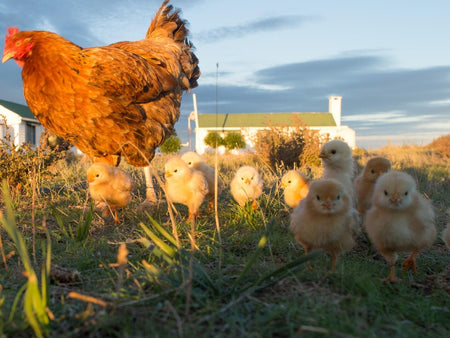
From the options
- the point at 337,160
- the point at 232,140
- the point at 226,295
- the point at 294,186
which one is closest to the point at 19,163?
the point at 294,186

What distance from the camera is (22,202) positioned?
5.35 meters

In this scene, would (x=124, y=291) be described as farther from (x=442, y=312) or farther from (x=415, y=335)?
(x=442, y=312)

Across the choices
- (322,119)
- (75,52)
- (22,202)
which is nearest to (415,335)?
(75,52)

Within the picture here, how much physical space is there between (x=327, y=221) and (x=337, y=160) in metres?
1.55

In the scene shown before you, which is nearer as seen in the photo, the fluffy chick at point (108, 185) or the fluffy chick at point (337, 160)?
the fluffy chick at point (337, 160)

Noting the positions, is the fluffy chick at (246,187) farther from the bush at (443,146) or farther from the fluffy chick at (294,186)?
the bush at (443,146)

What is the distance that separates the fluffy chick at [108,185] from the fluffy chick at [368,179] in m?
2.79

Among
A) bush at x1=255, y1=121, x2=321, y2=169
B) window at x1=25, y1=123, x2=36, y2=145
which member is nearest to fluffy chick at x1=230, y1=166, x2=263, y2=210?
bush at x1=255, y1=121, x2=321, y2=169

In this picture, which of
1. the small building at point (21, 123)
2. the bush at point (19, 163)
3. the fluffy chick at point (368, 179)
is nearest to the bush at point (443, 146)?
the fluffy chick at point (368, 179)

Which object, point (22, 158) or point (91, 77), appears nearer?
point (91, 77)

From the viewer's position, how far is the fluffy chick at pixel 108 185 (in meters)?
4.39

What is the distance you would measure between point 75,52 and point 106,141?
1216mm

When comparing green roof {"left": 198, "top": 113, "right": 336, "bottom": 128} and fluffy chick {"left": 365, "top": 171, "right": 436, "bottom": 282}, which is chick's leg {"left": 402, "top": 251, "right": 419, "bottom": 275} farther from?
green roof {"left": 198, "top": 113, "right": 336, "bottom": 128}

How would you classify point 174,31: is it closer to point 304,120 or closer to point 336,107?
point 304,120
